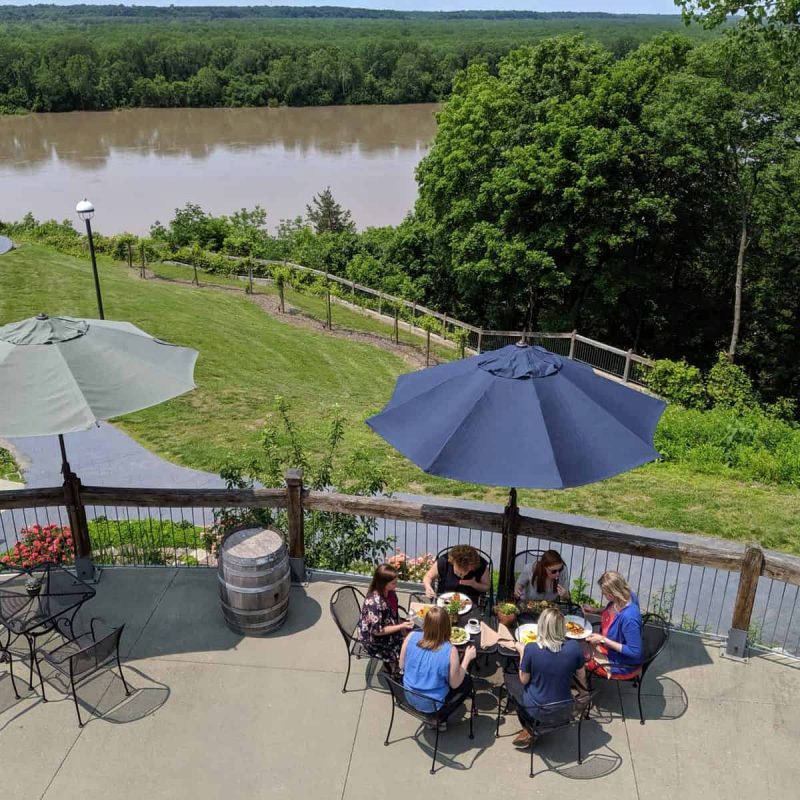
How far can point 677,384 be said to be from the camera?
796 inches

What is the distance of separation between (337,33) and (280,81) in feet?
309

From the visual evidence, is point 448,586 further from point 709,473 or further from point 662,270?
point 662,270

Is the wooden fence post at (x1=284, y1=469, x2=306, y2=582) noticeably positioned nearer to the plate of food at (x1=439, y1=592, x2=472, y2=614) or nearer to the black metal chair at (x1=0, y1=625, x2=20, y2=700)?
the plate of food at (x1=439, y1=592, x2=472, y2=614)

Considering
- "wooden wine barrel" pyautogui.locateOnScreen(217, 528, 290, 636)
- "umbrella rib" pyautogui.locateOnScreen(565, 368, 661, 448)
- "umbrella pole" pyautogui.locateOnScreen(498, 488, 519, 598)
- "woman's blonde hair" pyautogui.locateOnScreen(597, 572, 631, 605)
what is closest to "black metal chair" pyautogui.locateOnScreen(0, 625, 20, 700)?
"wooden wine barrel" pyautogui.locateOnScreen(217, 528, 290, 636)

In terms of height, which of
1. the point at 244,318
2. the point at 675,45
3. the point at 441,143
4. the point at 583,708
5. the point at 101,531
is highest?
the point at 675,45

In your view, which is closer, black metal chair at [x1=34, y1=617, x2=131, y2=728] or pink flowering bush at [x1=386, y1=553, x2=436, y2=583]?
black metal chair at [x1=34, y1=617, x2=131, y2=728]

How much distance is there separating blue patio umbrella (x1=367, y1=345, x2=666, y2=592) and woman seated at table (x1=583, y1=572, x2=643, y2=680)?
846 mm

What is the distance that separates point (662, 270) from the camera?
27.5m

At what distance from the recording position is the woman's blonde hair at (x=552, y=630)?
4.96 m

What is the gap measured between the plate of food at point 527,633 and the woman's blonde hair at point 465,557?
682 mm

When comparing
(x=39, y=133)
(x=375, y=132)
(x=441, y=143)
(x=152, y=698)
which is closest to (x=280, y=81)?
(x=375, y=132)

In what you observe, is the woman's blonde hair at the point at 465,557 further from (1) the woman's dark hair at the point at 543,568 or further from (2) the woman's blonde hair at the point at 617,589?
(2) the woman's blonde hair at the point at 617,589

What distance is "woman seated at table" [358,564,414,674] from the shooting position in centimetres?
570

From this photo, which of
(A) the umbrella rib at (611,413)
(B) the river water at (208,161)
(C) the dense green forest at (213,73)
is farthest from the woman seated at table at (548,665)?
(C) the dense green forest at (213,73)
